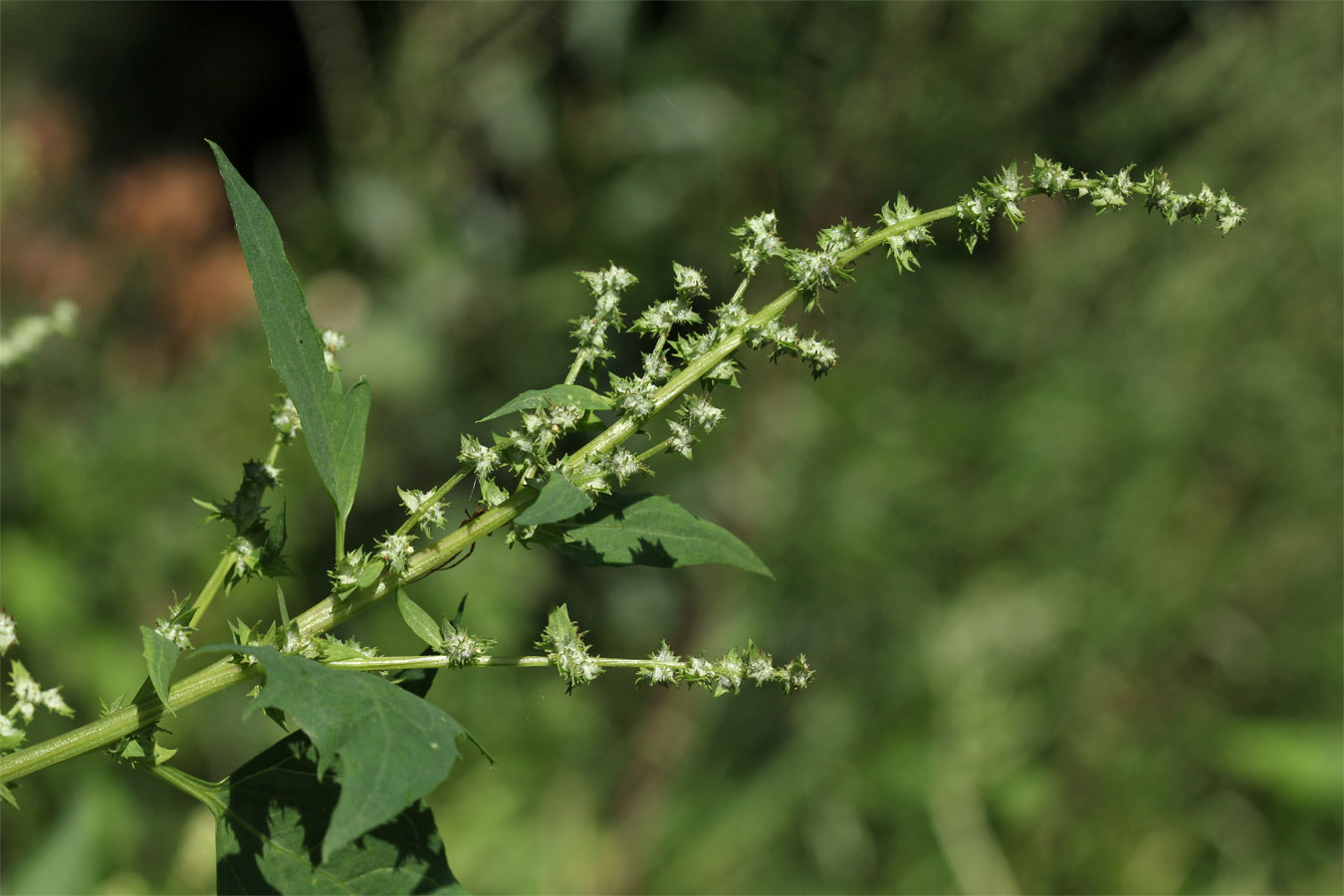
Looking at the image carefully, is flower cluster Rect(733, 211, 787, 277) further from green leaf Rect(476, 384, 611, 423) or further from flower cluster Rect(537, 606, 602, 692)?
flower cluster Rect(537, 606, 602, 692)

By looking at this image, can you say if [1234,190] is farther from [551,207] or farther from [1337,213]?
[551,207]

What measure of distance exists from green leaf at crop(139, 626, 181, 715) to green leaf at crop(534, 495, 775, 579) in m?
0.23

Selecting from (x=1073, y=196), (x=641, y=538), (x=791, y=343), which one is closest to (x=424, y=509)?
(x=641, y=538)

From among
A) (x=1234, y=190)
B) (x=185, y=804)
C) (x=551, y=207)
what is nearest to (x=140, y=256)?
(x=551, y=207)

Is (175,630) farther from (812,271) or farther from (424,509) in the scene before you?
(812,271)

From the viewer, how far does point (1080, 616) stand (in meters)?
2.98

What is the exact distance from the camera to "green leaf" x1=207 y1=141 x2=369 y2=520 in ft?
2.09

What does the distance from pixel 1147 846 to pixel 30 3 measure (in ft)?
15.3

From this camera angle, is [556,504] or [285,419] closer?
[556,504]

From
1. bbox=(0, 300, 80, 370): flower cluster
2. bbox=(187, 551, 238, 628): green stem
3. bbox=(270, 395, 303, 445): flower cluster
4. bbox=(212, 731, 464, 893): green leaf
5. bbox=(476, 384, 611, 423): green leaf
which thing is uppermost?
bbox=(0, 300, 80, 370): flower cluster

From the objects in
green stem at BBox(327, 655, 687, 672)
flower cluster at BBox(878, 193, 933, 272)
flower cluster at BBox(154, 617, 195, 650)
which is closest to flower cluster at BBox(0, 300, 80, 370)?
flower cluster at BBox(154, 617, 195, 650)

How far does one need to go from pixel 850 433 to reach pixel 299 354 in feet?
8.08

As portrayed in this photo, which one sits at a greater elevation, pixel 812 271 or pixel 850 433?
pixel 850 433

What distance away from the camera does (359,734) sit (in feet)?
1.79
